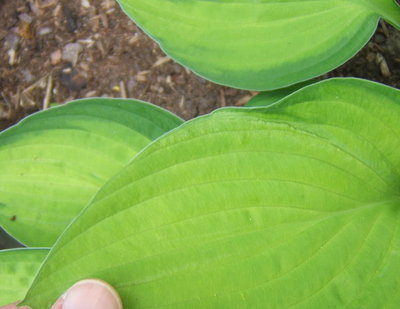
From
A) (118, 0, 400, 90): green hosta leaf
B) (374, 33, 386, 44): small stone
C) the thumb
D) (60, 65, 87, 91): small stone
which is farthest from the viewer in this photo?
(60, 65, 87, 91): small stone

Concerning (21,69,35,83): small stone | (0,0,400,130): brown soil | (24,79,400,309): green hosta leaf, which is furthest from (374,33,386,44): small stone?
(21,69,35,83): small stone

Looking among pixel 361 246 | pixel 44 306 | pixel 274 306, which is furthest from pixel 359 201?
pixel 44 306

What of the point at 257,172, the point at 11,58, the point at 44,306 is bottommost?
the point at 11,58

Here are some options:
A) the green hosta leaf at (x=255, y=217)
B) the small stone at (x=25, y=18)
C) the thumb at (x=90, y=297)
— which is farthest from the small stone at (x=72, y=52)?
the thumb at (x=90, y=297)

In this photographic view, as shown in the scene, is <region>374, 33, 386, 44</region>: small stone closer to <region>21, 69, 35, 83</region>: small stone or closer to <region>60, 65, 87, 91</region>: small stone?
<region>60, 65, 87, 91</region>: small stone

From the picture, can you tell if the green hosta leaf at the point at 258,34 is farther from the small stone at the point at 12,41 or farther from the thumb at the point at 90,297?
the small stone at the point at 12,41

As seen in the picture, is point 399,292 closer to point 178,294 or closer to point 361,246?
point 361,246
